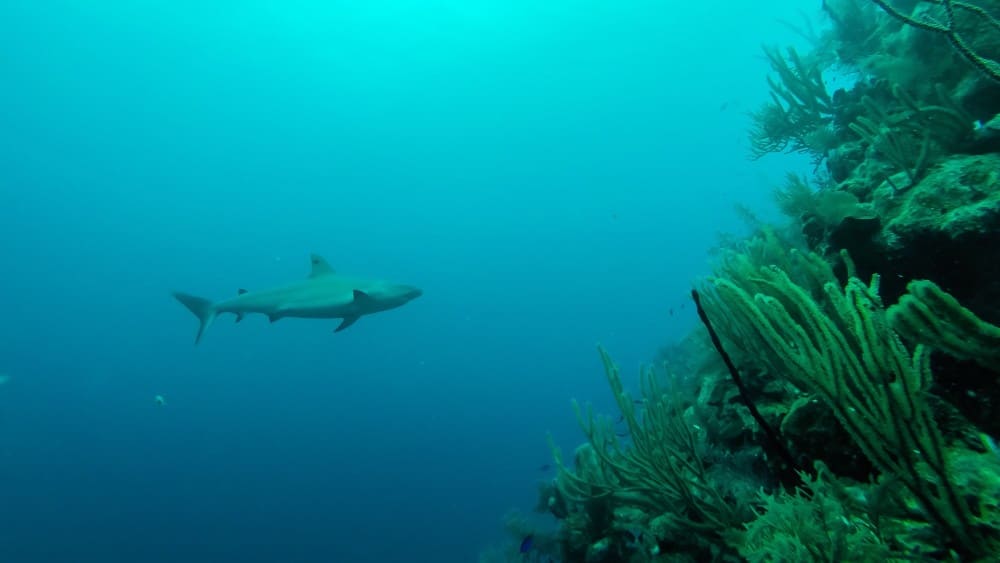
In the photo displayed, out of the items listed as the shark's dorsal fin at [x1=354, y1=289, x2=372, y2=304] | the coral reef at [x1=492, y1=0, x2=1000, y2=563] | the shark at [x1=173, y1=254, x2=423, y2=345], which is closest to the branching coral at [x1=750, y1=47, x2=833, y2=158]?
the coral reef at [x1=492, y1=0, x2=1000, y2=563]

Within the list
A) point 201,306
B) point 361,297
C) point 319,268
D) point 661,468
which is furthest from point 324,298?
point 661,468

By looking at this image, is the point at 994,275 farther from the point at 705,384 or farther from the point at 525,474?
the point at 525,474

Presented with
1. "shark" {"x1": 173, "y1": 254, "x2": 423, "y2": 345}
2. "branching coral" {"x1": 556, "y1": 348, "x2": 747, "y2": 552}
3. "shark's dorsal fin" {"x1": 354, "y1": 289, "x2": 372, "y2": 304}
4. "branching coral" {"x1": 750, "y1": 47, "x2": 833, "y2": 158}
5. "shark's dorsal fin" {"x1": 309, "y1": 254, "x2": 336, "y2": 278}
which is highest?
"shark's dorsal fin" {"x1": 309, "y1": 254, "x2": 336, "y2": 278}

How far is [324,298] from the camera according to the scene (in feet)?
35.3

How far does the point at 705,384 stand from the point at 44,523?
76725mm

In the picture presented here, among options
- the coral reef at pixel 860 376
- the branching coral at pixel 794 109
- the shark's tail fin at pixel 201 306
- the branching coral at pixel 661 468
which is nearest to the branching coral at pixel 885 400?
the coral reef at pixel 860 376

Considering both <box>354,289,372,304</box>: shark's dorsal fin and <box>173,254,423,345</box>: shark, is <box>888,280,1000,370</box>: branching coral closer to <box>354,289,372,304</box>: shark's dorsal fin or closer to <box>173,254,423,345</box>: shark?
<box>354,289,372,304</box>: shark's dorsal fin

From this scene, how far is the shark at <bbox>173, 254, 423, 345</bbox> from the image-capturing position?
35.0 feet

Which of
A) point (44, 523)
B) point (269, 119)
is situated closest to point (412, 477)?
point (44, 523)

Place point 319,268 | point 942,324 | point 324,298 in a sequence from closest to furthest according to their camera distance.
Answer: point 942,324, point 324,298, point 319,268

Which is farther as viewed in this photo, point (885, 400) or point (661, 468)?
point (661, 468)

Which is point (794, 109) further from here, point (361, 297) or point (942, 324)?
point (361, 297)

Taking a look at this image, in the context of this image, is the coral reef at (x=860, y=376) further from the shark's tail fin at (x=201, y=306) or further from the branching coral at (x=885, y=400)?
the shark's tail fin at (x=201, y=306)

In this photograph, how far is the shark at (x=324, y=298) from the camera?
35.0ft
